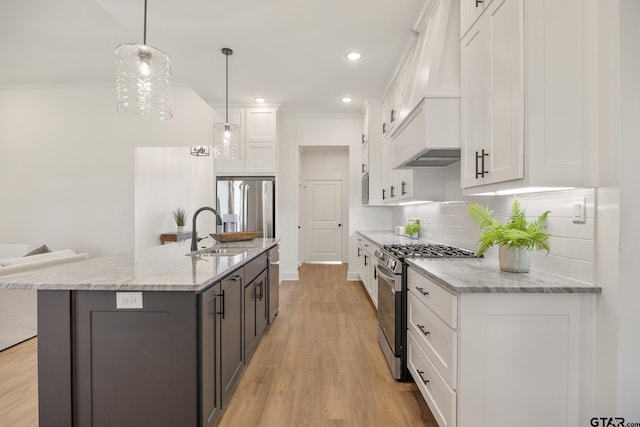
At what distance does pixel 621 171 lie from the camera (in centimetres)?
131

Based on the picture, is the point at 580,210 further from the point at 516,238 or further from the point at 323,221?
the point at 323,221

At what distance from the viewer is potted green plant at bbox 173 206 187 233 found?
5.23 m

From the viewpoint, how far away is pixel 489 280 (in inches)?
61.0

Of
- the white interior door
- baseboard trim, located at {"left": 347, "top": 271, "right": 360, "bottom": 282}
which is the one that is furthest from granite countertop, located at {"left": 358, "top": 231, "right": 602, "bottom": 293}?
the white interior door

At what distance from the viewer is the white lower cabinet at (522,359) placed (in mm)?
1423

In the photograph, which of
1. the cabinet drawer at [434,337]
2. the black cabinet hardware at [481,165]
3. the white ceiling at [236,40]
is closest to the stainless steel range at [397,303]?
the cabinet drawer at [434,337]

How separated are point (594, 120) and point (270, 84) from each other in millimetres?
3831

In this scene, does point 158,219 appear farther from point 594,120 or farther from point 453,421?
point 594,120

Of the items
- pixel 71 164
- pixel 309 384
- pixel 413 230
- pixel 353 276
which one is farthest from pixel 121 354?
pixel 71 164

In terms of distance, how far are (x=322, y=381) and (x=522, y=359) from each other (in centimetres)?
138

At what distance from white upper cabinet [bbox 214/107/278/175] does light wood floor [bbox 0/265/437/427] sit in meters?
2.60

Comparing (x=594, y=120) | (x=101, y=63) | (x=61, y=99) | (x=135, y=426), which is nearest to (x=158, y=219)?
(x=101, y=63)

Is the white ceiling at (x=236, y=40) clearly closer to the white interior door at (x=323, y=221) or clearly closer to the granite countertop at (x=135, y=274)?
the granite countertop at (x=135, y=274)

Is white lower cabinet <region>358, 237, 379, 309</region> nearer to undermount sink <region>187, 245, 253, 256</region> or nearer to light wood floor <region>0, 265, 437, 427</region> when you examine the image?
light wood floor <region>0, 265, 437, 427</region>
